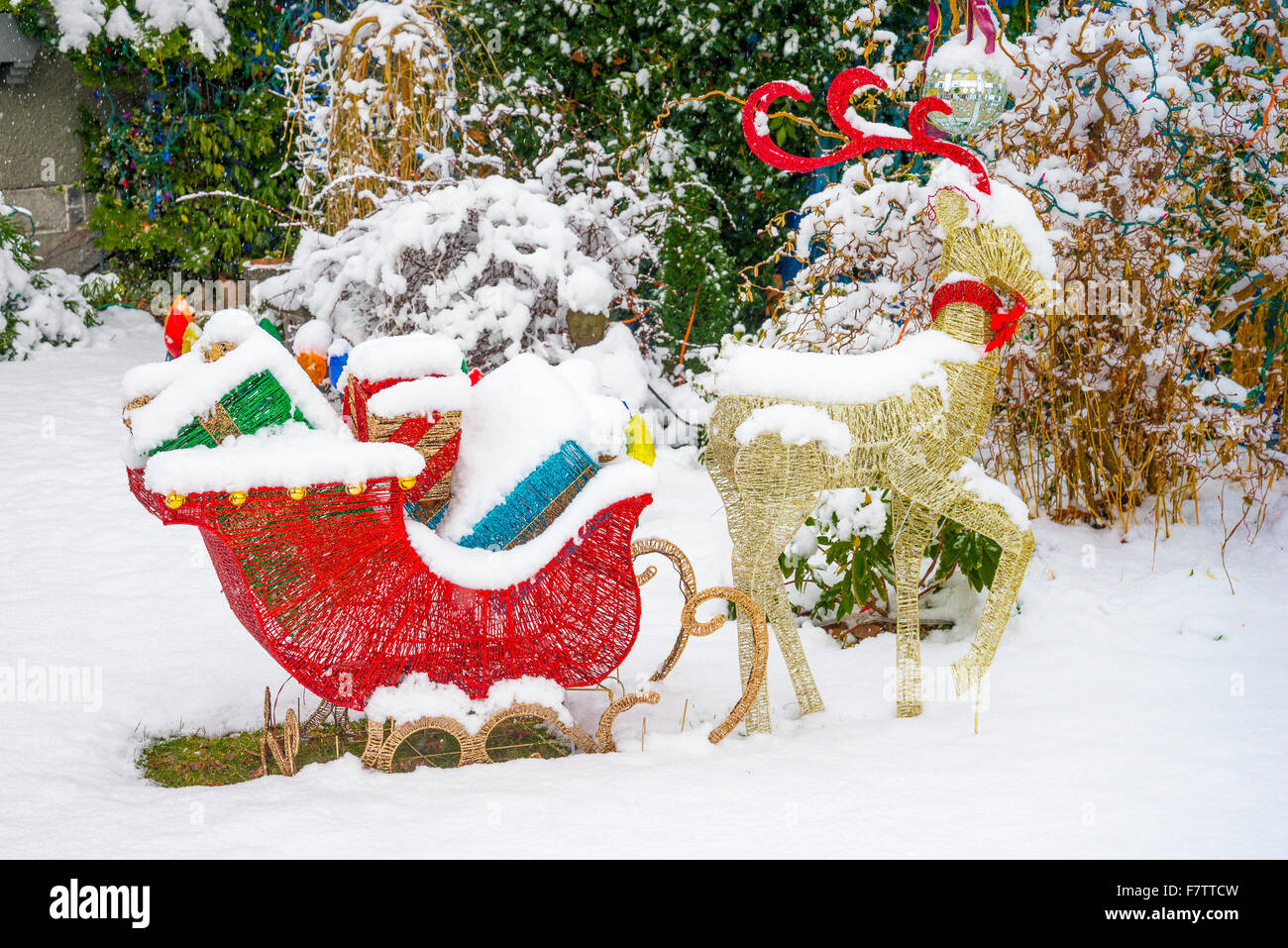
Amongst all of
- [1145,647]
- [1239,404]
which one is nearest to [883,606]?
[1145,647]

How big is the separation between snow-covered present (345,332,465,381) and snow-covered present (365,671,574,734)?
737 millimetres

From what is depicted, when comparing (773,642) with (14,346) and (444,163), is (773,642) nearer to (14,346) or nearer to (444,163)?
(444,163)

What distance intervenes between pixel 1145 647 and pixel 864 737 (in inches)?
45.5

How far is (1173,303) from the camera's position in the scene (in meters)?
4.02

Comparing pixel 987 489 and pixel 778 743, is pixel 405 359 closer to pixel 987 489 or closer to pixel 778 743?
pixel 778 743

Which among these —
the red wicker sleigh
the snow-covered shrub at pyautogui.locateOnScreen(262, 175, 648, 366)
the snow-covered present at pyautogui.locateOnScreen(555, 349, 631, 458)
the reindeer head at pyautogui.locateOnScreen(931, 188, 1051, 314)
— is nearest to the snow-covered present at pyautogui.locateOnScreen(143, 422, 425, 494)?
the red wicker sleigh

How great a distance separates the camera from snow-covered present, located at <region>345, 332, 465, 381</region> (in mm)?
2512

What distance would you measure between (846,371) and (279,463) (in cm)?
134

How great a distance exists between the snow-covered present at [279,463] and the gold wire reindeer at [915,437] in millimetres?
828

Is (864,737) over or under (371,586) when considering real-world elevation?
under

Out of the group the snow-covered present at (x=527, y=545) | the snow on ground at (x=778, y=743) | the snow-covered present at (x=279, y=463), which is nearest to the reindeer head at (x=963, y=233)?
the snow-covered present at (x=527, y=545)

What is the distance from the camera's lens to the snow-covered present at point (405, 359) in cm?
251

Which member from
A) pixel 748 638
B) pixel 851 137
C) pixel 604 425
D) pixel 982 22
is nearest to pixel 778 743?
pixel 748 638

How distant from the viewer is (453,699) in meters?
2.69
